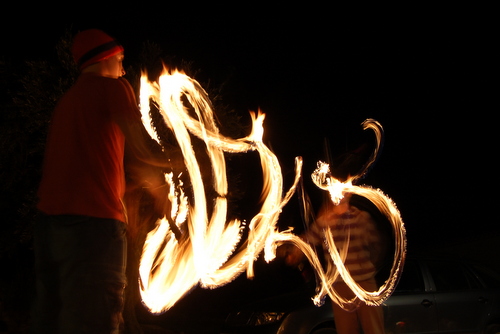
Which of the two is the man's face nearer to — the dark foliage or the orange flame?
the orange flame

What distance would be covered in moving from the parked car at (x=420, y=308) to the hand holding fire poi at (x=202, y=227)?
498 mm

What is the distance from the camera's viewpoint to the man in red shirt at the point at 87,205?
97.3 inches

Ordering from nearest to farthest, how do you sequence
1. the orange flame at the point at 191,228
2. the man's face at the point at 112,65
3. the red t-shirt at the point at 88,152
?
the red t-shirt at the point at 88,152 < the man's face at the point at 112,65 < the orange flame at the point at 191,228

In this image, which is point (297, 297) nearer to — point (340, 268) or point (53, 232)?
point (340, 268)

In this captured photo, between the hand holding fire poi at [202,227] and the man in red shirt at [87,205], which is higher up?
the hand holding fire poi at [202,227]

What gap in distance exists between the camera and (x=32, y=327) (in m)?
2.56

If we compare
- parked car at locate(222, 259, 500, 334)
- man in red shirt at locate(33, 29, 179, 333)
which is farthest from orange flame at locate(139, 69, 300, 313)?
parked car at locate(222, 259, 500, 334)

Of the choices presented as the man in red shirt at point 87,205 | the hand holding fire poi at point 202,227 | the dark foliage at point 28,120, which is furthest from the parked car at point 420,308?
the man in red shirt at point 87,205

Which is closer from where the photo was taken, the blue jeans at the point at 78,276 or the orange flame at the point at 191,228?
the blue jeans at the point at 78,276

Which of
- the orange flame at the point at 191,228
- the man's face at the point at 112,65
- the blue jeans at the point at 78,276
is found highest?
the orange flame at the point at 191,228

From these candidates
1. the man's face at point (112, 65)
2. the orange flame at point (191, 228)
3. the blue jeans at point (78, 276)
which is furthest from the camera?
the orange flame at point (191, 228)

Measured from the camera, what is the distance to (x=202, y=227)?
5.35 meters

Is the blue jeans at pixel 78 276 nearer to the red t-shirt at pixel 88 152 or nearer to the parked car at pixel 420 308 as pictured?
the red t-shirt at pixel 88 152

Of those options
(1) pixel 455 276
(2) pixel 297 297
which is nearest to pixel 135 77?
(2) pixel 297 297
